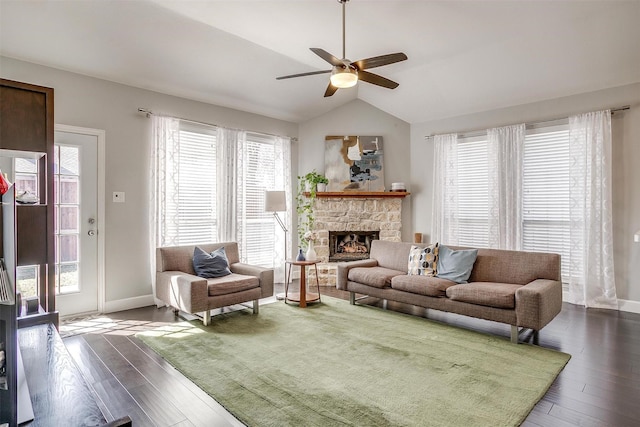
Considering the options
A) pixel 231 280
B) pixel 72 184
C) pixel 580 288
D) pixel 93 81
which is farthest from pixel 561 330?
pixel 93 81

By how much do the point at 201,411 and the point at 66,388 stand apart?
121 cm

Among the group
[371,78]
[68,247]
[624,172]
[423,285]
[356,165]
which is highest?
[371,78]

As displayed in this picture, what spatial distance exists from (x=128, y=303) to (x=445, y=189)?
193 inches

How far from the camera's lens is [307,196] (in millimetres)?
6109

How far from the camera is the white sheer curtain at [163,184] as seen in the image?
4645mm

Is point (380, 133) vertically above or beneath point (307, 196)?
above

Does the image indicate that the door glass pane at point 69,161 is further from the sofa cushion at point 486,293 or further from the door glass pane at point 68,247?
the sofa cushion at point 486,293

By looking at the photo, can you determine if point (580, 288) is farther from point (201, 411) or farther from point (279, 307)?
point (201, 411)

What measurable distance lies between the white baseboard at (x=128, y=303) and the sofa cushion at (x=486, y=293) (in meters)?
3.67

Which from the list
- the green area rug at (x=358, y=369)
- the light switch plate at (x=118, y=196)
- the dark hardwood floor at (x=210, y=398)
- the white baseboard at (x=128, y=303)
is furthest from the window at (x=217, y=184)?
the green area rug at (x=358, y=369)

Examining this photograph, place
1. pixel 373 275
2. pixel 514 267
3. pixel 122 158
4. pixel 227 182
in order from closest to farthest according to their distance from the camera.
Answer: pixel 514 267 → pixel 373 275 → pixel 122 158 → pixel 227 182

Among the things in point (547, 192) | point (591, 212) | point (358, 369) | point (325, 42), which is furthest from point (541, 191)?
point (358, 369)

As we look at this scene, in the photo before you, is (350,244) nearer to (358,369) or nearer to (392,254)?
(392,254)

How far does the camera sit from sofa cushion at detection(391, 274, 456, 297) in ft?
12.5
